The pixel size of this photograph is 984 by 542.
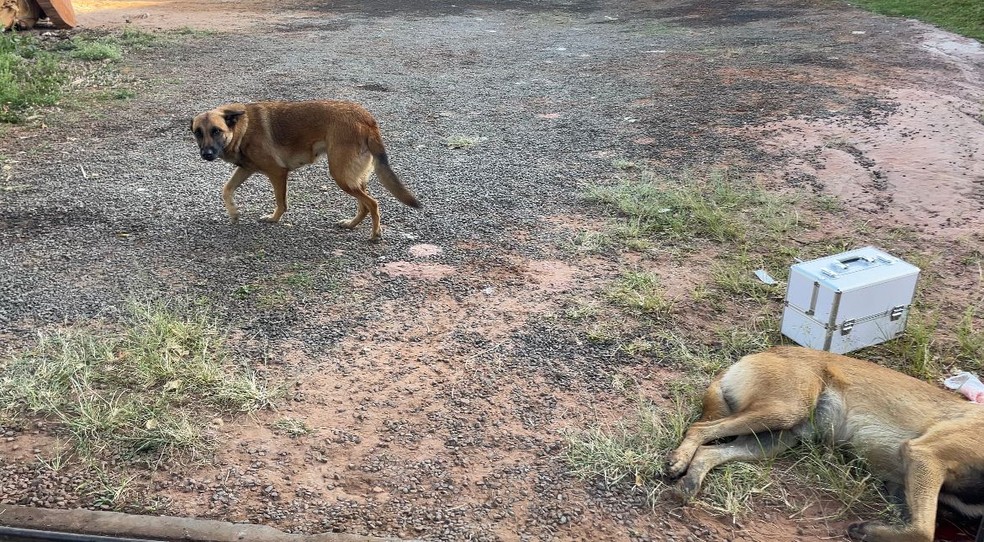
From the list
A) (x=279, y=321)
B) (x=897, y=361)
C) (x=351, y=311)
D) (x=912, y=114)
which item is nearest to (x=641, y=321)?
(x=897, y=361)

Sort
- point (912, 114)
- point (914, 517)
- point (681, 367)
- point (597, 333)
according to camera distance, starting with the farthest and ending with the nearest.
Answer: point (912, 114) → point (597, 333) → point (681, 367) → point (914, 517)

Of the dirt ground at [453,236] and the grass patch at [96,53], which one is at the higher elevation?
the grass patch at [96,53]

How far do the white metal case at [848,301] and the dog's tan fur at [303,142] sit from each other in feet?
9.52

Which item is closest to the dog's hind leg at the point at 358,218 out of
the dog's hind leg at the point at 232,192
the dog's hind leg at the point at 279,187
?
the dog's hind leg at the point at 279,187

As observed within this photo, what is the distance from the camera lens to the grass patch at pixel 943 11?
47.8ft

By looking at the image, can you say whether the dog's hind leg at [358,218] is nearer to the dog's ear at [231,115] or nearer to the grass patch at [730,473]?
the dog's ear at [231,115]

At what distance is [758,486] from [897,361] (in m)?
1.56

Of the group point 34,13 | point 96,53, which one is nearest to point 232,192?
point 96,53

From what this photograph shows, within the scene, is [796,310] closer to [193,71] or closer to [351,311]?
[351,311]

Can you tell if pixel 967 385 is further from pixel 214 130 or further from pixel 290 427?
pixel 214 130

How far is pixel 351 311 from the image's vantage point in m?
4.95

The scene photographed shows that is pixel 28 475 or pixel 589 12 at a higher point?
pixel 589 12

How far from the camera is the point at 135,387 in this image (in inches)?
160

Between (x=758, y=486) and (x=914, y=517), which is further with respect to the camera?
(x=758, y=486)
